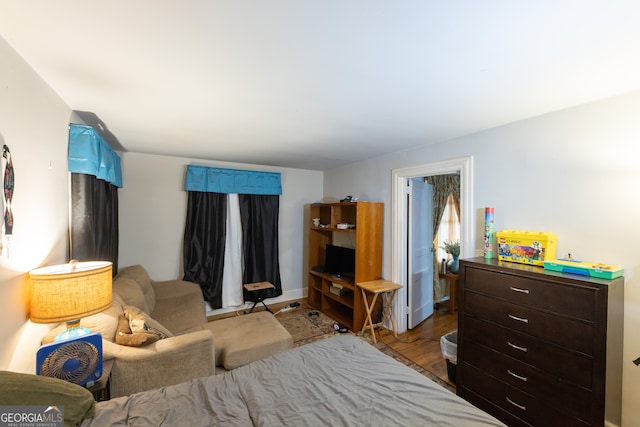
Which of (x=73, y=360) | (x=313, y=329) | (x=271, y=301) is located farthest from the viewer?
(x=271, y=301)

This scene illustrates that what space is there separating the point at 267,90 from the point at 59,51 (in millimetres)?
1016

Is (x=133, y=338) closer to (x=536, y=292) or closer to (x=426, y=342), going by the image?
(x=536, y=292)

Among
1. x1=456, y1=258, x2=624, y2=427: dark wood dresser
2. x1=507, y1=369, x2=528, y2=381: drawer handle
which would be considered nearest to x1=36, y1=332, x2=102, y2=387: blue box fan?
x1=456, y1=258, x2=624, y2=427: dark wood dresser

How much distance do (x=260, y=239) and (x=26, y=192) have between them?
9.43ft

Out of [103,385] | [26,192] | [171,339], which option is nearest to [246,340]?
[171,339]

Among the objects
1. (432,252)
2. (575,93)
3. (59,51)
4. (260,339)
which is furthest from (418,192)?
(59,51)

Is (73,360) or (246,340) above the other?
(73,360)

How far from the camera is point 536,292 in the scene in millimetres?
1694

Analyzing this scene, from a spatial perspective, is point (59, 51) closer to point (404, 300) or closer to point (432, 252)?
point (404, 300)

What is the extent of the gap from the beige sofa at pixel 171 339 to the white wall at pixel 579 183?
227 centimetres

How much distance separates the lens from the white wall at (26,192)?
124cm

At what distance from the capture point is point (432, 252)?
3922 mm

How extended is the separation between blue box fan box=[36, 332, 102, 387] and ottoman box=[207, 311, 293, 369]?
824 mm

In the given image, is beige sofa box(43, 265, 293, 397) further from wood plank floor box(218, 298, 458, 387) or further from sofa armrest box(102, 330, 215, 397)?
wood plank floor box(218, 298, 458, 387)
